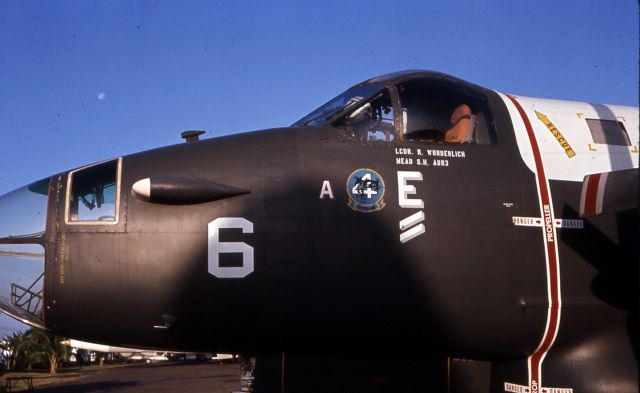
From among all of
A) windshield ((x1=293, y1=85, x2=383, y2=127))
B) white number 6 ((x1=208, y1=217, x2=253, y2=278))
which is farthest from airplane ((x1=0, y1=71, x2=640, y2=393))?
windshield ((x1=293, y1=85, x2=383, y2=127))

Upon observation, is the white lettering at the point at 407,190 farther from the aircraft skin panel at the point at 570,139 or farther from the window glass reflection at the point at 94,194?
the window glass reflection at the point at 94,194

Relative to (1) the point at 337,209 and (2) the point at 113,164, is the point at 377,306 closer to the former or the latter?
(1) the point at 337,209

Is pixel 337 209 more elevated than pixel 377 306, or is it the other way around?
pixel 337 209

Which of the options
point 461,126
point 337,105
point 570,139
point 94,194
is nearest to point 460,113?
point 461,126

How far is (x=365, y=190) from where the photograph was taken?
6297 mm

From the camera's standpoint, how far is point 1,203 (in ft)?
21.9

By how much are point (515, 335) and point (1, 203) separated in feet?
16.0

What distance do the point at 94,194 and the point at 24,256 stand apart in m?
0.79

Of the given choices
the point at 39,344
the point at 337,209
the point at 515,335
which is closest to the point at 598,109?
the point at 515,335

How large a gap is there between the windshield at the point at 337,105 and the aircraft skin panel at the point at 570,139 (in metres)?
1.43

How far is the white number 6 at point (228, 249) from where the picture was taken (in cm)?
600

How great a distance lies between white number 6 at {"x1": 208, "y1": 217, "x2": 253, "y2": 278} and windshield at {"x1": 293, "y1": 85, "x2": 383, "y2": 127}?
56.5 inches

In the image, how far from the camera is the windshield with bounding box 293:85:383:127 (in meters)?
6.99

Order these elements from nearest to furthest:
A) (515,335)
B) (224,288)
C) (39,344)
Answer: (224,288)
(515,335)
(39,344)
